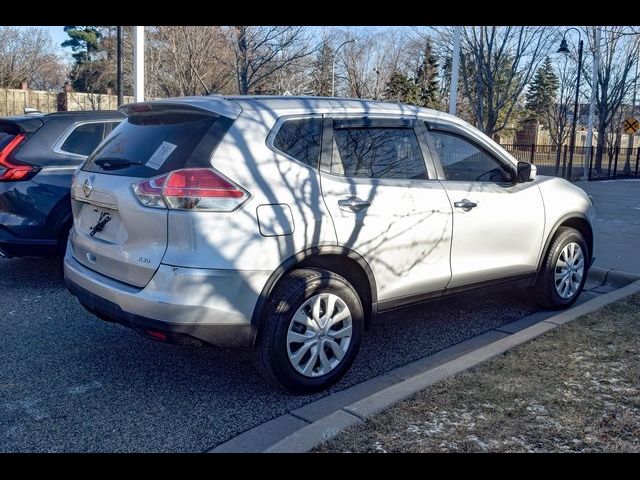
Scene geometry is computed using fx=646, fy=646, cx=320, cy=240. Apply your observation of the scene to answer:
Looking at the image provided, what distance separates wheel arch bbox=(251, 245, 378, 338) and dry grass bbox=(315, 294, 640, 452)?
30.3 inches

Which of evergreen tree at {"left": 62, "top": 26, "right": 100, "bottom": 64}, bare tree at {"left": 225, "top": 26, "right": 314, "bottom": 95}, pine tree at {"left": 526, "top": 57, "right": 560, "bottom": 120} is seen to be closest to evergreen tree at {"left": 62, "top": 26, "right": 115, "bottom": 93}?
evergreen tree at {"left": 62, "top": 26, "right": 100, "bottom": 64}

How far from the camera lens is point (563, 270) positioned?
5.93 metres

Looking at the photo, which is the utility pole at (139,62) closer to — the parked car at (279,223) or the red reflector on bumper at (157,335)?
the parked car at (279,223)

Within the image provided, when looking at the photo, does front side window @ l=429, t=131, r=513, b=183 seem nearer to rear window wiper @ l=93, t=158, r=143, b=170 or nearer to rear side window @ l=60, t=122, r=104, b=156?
rear window wiper @ l=93, t=158, r=143, b=170

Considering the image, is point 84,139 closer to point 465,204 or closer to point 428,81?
point 465,204

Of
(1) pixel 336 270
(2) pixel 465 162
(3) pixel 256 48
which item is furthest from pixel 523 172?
(3) pixel 256 48

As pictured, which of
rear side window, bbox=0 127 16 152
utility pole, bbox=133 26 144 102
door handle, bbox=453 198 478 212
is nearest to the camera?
door handle, bbox=453 198 478 212

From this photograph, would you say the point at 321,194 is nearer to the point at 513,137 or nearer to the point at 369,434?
the point at 369,434

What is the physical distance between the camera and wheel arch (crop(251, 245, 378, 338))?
12.5 ft

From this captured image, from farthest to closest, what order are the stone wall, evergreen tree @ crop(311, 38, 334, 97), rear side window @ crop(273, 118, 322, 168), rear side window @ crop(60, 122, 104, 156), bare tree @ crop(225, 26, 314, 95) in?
evergreen tree @ crop(311, 38, 334, 97) → the stone wall → bare tree @ crop(225, 26, 314, 95) → rear side window @ crop(60, 122, 104, 156) → rear side window @ crop(273, 118, 322, 168)

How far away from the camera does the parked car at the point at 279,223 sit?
3.68m

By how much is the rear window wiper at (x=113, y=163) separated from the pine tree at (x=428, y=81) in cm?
3237

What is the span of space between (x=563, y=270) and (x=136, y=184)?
13.1 feet
